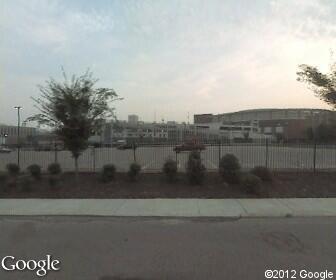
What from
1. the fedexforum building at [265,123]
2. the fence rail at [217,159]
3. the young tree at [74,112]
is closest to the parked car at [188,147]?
the fence rail at [217,159]

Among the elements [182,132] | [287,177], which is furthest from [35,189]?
[182,132]

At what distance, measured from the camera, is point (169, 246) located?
7789 mm

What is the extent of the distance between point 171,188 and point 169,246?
7285mm

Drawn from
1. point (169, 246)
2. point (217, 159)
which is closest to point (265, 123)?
point (217, 159)

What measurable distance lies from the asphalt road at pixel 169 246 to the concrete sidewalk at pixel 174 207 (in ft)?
1.68

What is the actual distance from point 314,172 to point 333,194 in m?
3.58

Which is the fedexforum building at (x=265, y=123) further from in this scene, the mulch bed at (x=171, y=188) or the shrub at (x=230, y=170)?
the shrub at (x=230, y=170)

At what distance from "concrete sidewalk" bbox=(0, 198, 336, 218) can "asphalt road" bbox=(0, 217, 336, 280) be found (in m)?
0.51

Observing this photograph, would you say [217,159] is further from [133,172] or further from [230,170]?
[230,170]

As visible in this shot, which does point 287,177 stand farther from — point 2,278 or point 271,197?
point 2,278

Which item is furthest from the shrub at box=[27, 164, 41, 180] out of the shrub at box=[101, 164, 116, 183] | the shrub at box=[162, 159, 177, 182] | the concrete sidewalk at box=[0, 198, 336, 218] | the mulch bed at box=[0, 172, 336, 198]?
the shrub at box=[162, 159, 177, 182]

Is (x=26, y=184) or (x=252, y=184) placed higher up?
(x=252, y=184)

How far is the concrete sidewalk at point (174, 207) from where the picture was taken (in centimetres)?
1108

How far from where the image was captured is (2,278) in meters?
6.02
